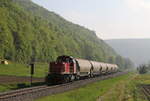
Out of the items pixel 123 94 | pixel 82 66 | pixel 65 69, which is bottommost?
pixel 123 94

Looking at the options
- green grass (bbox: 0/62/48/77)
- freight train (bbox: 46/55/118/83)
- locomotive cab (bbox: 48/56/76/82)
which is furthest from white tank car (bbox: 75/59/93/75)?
green grass (bbox: 0/62/48/77)

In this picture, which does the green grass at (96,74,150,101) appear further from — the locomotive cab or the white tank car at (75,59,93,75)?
the locomotive cab

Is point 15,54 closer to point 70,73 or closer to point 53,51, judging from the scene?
point 53,51

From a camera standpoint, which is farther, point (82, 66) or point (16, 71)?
point (16, 71)

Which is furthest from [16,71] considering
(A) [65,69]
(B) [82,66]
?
(A) [65,69]

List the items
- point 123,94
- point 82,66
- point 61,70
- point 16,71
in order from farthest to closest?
point 16,71 < point 82,66 < point 123,94 < point 61,70

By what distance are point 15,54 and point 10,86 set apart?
9402 cm

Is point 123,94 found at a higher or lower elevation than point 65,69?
lower

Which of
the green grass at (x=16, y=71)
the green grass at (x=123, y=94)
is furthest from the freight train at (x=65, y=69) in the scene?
the green grass at (x=16, y=71)

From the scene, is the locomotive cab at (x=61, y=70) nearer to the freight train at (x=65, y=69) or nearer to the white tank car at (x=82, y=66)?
the freight train at (x=65, y=69)

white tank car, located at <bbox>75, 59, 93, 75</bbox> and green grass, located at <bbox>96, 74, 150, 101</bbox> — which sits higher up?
white tank car, located at <bbox>75, 59, 93, 75</bbox>

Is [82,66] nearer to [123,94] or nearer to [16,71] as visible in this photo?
[123,94]

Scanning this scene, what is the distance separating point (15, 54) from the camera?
13450cm

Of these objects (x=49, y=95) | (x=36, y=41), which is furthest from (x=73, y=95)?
(x=36, y=41)
